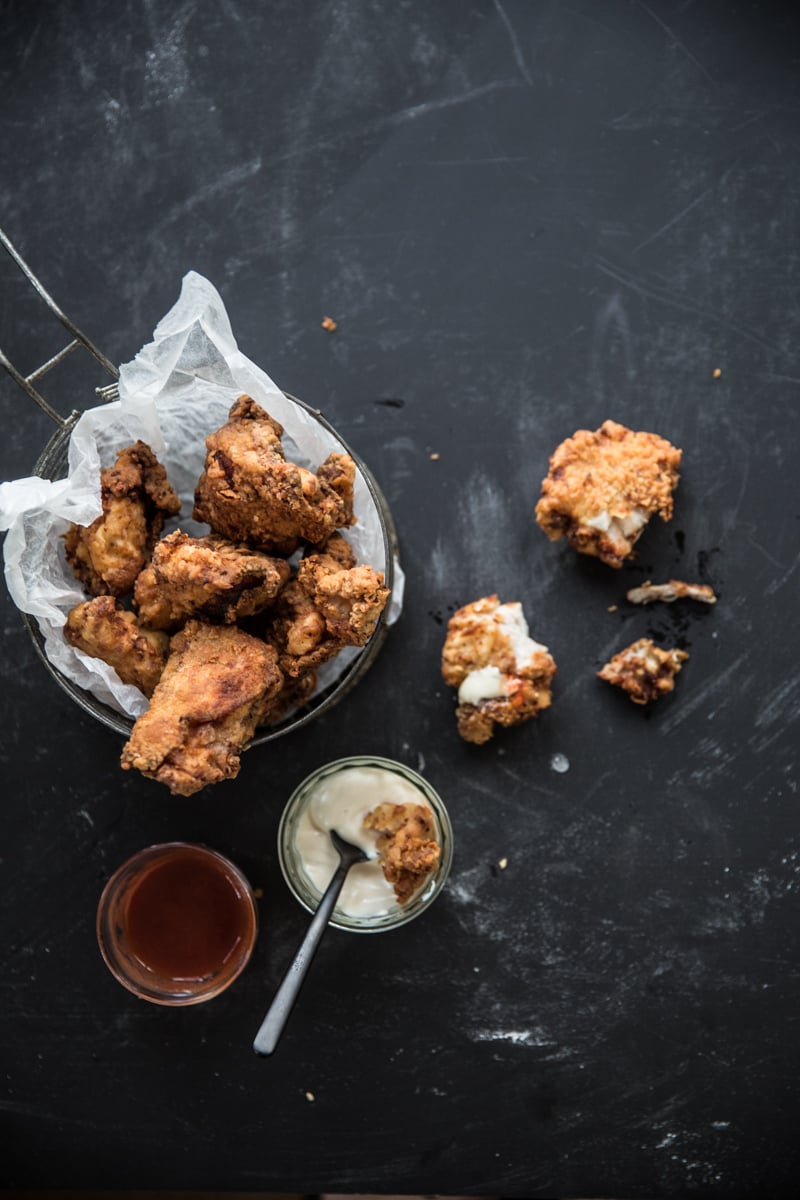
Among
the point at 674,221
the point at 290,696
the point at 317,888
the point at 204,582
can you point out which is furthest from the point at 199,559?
the point at 674,221

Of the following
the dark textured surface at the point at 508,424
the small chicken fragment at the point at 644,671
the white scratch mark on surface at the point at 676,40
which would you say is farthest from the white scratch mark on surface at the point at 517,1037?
the white scratch mark on surface at the point at 676,40

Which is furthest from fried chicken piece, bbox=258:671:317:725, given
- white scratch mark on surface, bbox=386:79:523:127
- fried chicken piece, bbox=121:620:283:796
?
white scratch mark on surface, bbox=386:79:523:127

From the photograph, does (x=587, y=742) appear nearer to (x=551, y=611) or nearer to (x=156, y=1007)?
(x=551, y=611)

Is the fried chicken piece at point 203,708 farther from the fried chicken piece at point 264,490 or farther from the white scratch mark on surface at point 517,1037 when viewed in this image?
the white scratch mark on surface at point 517,1037

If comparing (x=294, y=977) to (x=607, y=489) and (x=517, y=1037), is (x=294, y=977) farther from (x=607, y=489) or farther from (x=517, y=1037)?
(x=607, y=489)

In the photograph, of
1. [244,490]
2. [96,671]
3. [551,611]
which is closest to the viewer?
[244,490]

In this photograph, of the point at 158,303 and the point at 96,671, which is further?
A: the point at 158,303

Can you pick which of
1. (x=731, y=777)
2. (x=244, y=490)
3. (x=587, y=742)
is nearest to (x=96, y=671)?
(x=244, y=490)
